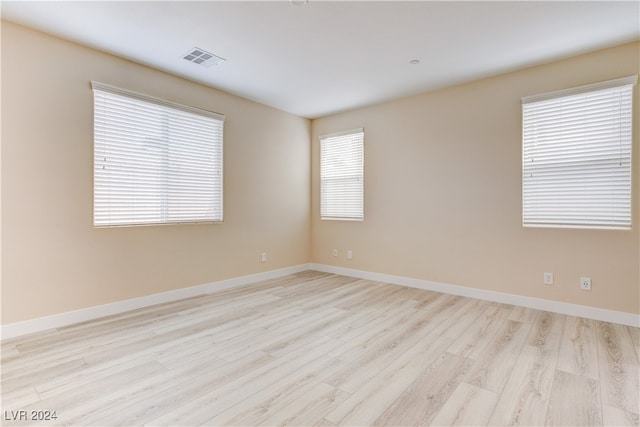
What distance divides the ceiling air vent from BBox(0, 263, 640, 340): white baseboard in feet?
8.69

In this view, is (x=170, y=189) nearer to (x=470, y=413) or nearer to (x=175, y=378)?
(x=175, y=378)

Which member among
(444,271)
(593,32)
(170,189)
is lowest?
(444,271)

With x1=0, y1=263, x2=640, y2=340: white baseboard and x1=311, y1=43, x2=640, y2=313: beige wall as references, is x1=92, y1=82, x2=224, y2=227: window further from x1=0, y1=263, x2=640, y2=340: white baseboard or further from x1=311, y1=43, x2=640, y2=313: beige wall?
x1=311, y1=43, x2=640, y2=313: beige wall

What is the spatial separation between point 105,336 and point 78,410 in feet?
3.68

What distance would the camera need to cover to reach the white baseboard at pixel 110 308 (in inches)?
108

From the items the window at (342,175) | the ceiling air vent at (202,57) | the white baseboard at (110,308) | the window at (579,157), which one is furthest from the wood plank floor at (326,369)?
the ceiling air vent at (202,57)

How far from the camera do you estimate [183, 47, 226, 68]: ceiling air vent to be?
124 inches

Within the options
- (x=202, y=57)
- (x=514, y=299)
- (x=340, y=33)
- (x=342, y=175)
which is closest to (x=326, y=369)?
(x=514, y=299)

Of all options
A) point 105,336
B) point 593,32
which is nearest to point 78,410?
point 105,336

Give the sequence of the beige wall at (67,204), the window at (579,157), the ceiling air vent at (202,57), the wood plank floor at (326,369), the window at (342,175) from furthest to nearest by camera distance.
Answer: the window at (342,175)
the ceiling air vent at (202,57)
the window at (579,157)
the beige wall at (67,204)
the wood plank floor at (326,369)

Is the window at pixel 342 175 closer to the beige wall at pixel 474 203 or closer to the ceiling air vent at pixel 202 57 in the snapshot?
the beige wall at pixel 474 203

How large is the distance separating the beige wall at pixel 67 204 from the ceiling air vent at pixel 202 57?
592 millimetres

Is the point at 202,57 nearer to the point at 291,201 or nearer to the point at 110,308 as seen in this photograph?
the point at 291,201

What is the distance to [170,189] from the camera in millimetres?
3758
